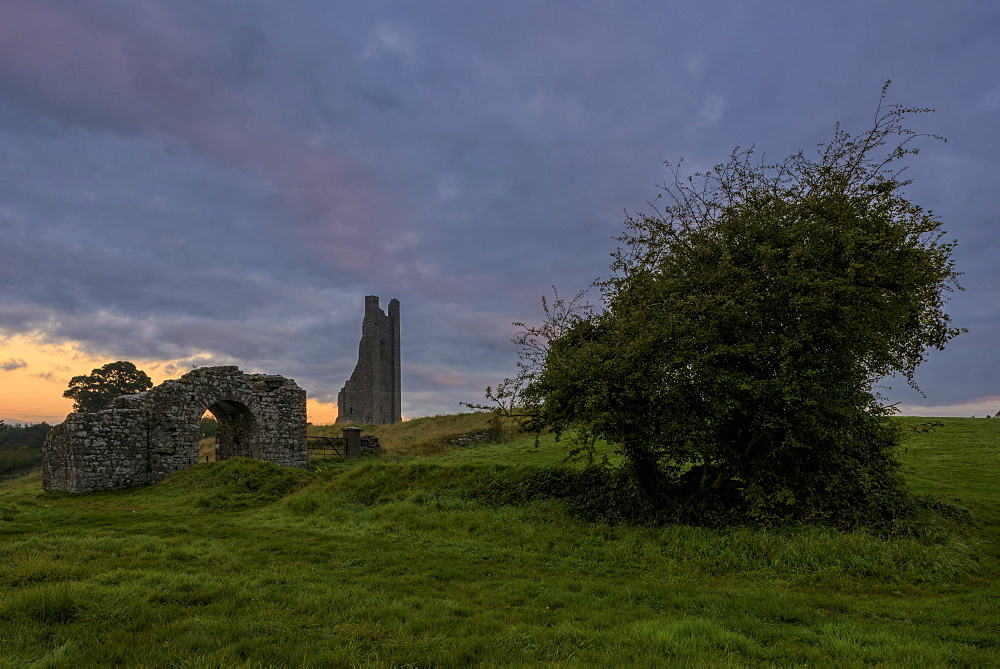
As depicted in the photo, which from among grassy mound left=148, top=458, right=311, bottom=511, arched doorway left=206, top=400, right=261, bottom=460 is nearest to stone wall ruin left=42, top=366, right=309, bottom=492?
arched doorway left=206, top=400, right=261, bottom=460

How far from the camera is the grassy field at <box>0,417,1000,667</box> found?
197 inches

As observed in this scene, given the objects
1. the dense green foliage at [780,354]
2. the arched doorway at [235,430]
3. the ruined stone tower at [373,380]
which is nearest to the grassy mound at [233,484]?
the arched doorway at [235,430]

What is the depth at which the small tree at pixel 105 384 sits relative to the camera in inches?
1770

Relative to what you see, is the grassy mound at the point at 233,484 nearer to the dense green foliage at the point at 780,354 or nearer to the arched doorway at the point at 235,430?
the arched doorway at the point at 235,430

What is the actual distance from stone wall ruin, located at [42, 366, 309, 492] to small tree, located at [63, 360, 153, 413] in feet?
90.6

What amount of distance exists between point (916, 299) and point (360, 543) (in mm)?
13035

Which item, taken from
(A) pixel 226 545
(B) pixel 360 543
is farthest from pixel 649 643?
(A) pixel 226 545

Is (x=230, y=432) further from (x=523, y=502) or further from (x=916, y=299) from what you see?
(x=916, y=299)

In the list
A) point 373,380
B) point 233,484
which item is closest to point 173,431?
point 233,484

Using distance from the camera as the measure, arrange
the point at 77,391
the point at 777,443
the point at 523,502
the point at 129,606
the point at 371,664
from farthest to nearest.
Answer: the point at 77,391 → the point at 523,502 → the point at 777,443 → the point at 129,606 → the point at 371,664

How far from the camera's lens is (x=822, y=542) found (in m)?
9.48

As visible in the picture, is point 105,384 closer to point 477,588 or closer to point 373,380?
point 373,380

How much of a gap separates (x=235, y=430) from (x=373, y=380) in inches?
1308

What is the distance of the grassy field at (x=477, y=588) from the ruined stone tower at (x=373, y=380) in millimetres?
44113
